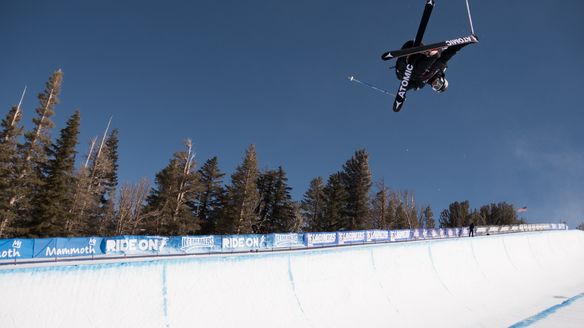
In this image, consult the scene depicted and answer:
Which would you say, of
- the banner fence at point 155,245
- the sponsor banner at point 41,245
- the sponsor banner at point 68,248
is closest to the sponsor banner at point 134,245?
the banner fence at point 155,245

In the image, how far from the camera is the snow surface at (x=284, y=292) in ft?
21.7

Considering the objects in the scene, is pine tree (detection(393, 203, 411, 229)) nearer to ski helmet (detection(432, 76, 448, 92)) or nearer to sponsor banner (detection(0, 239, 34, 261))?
ski helmet (detection(432, 76, 448, 92))

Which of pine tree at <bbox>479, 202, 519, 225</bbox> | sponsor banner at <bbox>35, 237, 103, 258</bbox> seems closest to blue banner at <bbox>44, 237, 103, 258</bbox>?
sponsor banner at <bbox>35, 237, 103, 258</bbox>

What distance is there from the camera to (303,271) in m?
11.0

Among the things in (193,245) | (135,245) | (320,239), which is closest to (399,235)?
(320,239)

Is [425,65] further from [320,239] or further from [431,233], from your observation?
[431,233]

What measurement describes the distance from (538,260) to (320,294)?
29.8 m

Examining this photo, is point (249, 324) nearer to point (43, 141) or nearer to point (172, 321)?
point (172, 321)

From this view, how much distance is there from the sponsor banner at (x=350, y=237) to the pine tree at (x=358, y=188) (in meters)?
19.7

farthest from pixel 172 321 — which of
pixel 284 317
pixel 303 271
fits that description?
pixel 303 271

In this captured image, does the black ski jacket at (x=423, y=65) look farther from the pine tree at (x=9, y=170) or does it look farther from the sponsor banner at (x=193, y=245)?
the pine tree at (x=9, y=170)

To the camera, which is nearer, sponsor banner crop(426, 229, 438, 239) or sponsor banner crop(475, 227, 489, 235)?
sponsor banner crop(426, 229, 438, 239)

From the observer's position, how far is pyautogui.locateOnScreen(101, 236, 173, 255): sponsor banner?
69.9ft

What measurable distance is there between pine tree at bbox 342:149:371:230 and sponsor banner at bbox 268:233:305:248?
28.0 m
